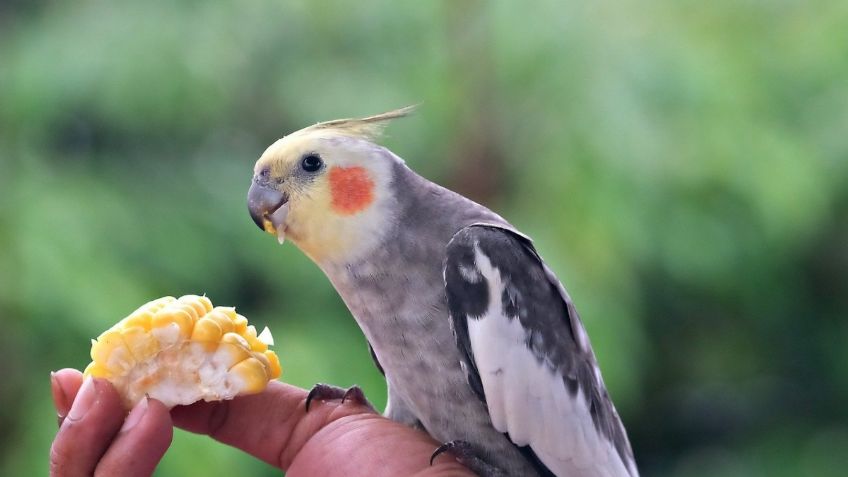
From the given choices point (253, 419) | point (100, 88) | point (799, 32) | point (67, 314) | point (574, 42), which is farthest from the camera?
point (799, 32)

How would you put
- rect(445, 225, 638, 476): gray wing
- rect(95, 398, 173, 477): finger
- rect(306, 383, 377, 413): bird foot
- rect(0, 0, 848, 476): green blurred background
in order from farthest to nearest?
rect(0, 0, 848, 476): green blurred background
rect(306, 383, 377, 413): bird foot
rect(445, 225, 638, 476): gray wing
rect(95, 398, 173, 477): finger

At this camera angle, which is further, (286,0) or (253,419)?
(286,0)

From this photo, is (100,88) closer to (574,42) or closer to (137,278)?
(137,278)

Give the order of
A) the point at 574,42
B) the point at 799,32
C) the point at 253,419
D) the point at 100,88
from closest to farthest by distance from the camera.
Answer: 1. the point at 253,419
2. the point at 100,88
3. the point at 574,42
4. the point at 799,32

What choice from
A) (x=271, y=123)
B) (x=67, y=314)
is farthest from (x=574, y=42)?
(x=67, y=314)

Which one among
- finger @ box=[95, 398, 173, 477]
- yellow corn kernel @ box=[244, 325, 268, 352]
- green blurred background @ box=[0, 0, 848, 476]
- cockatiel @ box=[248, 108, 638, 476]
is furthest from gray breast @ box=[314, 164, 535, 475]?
green blurred background @ box=[0, 0, 848, 476]

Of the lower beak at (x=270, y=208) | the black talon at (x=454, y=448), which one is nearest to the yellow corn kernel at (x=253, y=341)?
the lower beak at (x=270, y=208)

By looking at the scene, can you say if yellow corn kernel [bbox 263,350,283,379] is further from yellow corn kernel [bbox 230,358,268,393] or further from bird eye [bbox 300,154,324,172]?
bird eye [bbox 300,154,324,172]
